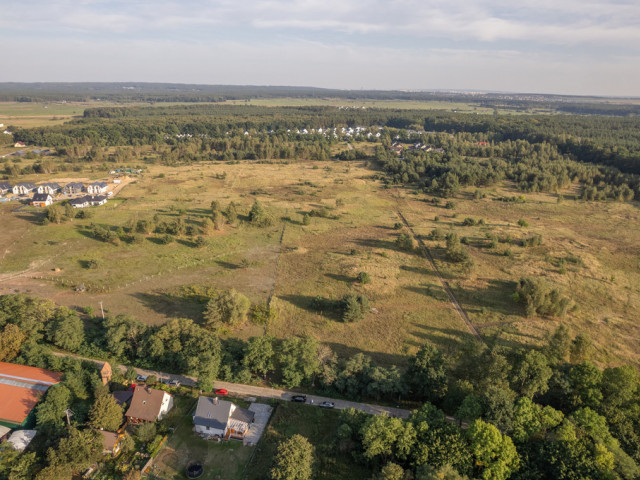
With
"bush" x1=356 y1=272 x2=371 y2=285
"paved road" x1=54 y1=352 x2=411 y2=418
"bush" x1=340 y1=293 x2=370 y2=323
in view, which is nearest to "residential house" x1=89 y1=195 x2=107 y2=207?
"paved road" x1=54 y1=352 x2=411 y2=418

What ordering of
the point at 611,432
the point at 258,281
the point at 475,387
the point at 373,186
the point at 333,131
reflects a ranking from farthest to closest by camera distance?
the point at 333,131 → the point at 373,186 → the point at 258,281 → the point at 475,387 → the point at 611,432

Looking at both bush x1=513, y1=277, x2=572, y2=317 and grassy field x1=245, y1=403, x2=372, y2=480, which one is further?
bush x1=513, y1=277, x2=572, y2=317

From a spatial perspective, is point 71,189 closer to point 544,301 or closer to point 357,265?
point 357,265

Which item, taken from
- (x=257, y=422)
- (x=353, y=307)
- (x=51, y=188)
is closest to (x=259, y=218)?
(x=353, y=307)

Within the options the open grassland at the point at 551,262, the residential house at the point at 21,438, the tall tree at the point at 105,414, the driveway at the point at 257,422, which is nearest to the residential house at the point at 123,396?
the tall tree at the point at 105,414

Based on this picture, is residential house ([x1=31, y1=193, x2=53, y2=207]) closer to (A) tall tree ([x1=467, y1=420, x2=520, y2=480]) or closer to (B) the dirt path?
(B) the dirt path

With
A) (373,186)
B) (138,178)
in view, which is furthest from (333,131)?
(138,178)

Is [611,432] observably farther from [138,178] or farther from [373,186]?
[138,178]
